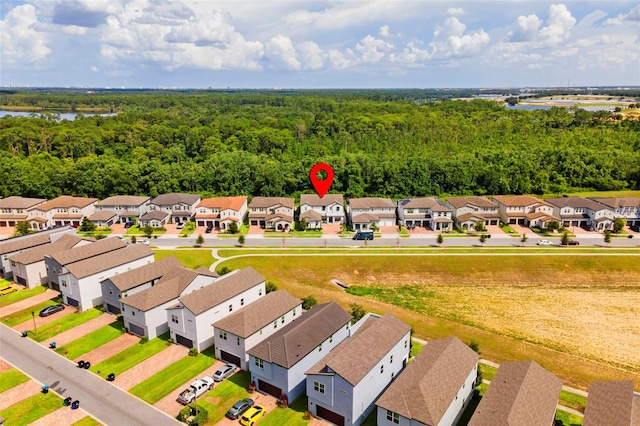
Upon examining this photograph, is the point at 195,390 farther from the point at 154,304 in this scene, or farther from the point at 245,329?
the point at 154,304

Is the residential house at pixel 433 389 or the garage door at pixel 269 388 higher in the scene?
the residential house at pixel 433 389

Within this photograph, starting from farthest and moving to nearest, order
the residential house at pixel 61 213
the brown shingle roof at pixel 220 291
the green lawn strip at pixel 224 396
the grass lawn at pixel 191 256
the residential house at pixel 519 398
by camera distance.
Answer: the residential house at pixel 61 213 → the grass lawn at pixel 191 256 → the brown shingle roof at pixel 220 291 → the green lawn strip at pixel 224 396 → the residential house at pixel 519 398

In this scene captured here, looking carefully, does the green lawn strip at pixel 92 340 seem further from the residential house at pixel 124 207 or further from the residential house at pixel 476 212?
the residential house at pixel 476 212

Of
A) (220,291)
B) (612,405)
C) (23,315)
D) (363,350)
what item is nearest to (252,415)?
(363,350)

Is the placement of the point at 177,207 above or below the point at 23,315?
above

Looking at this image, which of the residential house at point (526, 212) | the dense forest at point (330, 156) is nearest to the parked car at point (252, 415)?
the residential house at point (526, 212)

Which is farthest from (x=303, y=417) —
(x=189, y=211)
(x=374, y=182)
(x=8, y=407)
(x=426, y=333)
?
(x=374, y=182)

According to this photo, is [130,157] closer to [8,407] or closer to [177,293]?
[177,293]

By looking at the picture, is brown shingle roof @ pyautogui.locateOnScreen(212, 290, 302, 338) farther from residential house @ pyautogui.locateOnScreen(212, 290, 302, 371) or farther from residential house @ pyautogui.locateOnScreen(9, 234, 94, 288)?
residential house @ pyautogui.locateOnScreen(9, 234, 94, 288)
